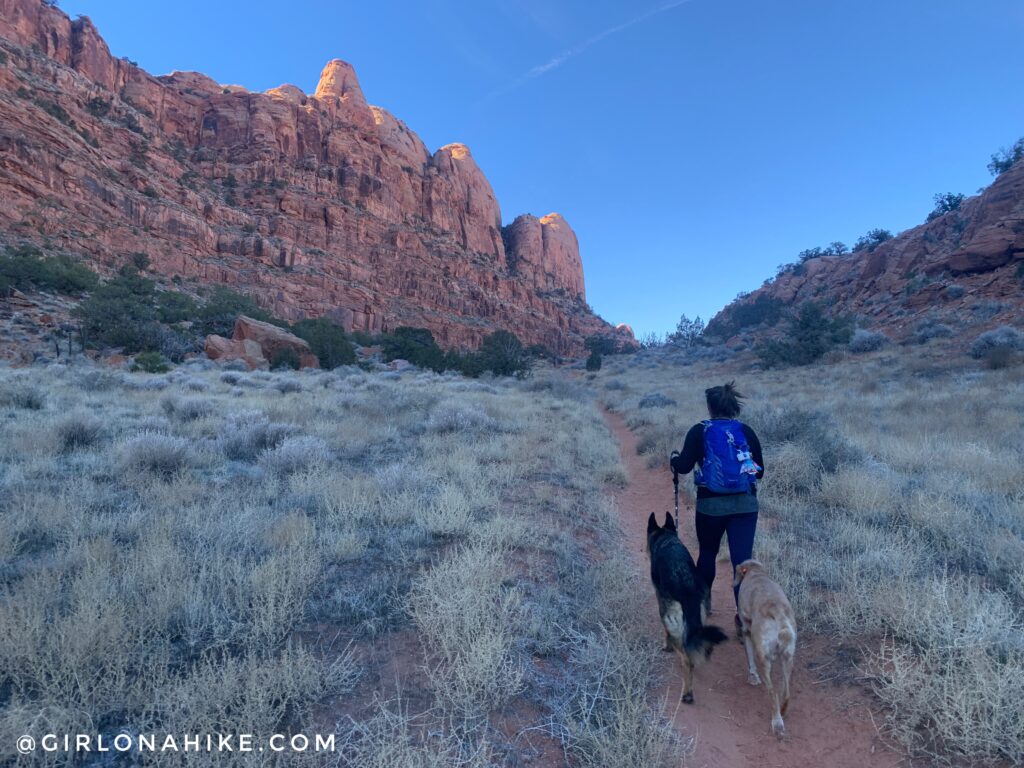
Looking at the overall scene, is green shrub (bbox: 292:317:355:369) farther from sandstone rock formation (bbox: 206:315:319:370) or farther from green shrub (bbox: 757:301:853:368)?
green shrub (bbox: 757:301:853:368)

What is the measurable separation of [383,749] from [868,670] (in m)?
2.96

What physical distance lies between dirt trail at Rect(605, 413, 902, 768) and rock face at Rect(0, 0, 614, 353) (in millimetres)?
45582

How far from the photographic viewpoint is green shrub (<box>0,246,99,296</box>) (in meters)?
23.8

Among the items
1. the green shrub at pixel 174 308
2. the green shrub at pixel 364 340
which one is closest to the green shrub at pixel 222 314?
the green shrub at pixel 174 308

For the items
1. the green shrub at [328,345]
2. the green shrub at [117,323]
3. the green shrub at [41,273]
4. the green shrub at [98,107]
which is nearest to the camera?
the green shrub at [117,323]

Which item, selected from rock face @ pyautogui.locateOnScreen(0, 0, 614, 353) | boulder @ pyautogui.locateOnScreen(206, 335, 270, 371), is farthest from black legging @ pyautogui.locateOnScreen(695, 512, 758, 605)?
rock face @ pyautogui.locateOnScreen(0, 0, 614, 353)

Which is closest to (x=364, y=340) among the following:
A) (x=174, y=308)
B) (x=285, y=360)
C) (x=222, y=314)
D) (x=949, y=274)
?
(x=222, y=314)

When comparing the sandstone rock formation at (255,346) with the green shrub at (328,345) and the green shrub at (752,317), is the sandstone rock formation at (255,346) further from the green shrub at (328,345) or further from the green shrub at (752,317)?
the green shrub at (752,317)

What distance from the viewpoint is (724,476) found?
3361 mm

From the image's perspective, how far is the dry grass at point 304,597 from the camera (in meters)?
2.25

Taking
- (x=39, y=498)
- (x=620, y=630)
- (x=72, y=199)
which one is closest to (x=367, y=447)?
(x=39, y=498)

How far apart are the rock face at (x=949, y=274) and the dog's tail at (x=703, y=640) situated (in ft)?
94.0

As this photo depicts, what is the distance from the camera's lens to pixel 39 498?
14.4ft

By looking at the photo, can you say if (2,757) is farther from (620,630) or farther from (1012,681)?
(1012,681)
